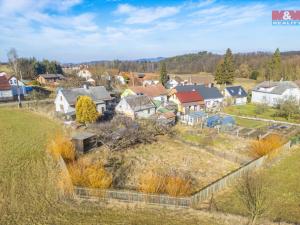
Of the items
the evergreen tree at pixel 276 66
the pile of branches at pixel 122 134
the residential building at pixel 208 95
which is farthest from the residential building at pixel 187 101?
the evergreen tree at pixel 276 66

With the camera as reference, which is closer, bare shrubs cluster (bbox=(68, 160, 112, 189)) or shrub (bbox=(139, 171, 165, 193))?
shrub (bbox=(139, 171, 165, 193))

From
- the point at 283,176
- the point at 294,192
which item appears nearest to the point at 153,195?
the point at 294,192

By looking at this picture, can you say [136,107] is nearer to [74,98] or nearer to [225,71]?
[74,98]

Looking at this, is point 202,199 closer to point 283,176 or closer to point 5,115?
point 283,176

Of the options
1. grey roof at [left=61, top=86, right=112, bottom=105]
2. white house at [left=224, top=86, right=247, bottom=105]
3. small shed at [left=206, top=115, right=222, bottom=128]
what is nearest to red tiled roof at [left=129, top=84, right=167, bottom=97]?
grey roof at [left=61, top=86, right=112, bottom=105]

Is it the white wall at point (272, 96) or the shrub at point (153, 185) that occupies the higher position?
the white wall at point (272, 96)

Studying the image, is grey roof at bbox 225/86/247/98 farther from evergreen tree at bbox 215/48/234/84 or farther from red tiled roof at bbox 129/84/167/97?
red tiled roof at bbox 129/84/167/97

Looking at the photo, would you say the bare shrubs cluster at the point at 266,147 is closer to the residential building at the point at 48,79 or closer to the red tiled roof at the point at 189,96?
the red tiled roof at the point at 189,96
